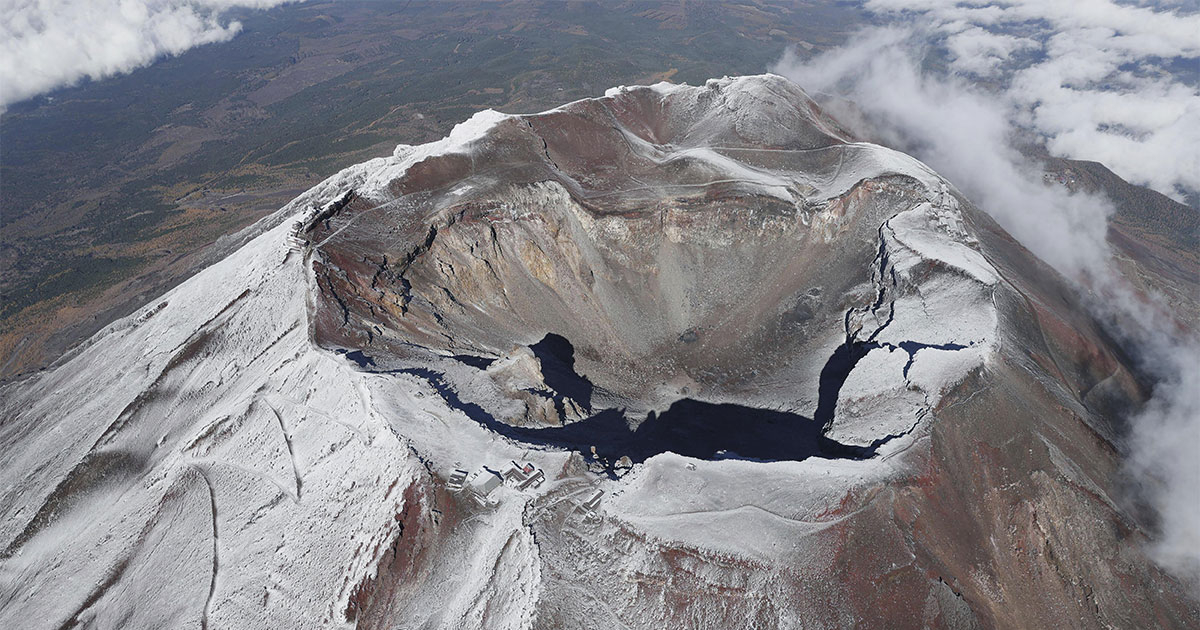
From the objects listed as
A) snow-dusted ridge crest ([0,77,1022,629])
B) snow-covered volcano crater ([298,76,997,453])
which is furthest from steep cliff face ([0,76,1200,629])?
snow-covered volcano crater ([298,76,997,453])

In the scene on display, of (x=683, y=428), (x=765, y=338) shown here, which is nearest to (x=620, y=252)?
(x=765, y=338)

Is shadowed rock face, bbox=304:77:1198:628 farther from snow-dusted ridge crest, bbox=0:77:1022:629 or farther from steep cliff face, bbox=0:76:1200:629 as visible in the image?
snow-dusted ridge crest, bbox=0:77:1022:629

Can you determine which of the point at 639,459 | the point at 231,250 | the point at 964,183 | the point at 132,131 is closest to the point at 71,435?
the point at 231,250

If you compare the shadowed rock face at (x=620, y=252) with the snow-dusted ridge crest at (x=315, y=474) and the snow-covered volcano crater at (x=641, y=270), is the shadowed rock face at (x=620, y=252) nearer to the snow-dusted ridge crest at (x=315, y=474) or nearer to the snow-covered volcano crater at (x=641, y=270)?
the snow-covered volcano crater at (x=641, y=270)

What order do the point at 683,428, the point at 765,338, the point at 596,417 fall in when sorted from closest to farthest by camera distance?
1. the point at 683,428
2. the point at 596,417
3. the point at 765,338

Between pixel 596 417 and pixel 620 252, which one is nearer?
pixel 596 417

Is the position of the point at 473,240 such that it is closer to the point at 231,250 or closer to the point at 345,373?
the point at 345,373

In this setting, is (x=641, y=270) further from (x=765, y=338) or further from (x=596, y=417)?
(x=596, y=417)
